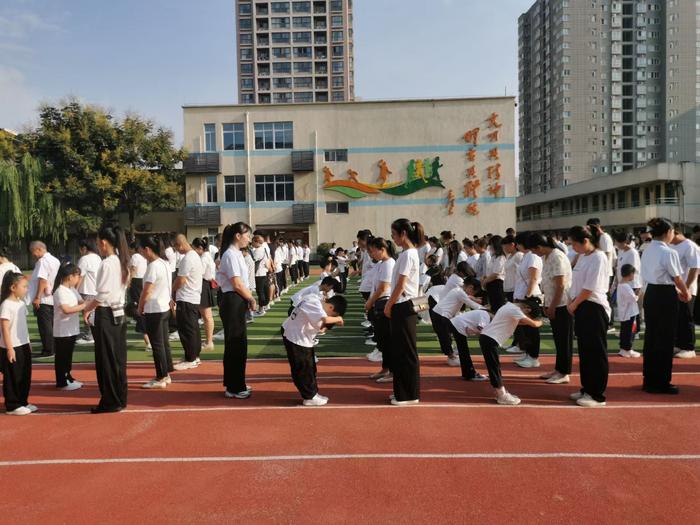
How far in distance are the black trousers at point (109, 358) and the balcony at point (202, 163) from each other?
99.3 feet

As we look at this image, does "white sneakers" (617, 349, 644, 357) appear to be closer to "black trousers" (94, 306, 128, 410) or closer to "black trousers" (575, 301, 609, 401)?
"black trousers" (575, 301, 609, 401)

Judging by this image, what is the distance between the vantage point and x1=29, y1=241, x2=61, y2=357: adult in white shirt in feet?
25.4

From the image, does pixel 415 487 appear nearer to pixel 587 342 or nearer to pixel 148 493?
pixel 148 493

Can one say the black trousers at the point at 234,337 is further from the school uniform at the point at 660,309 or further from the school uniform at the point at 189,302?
the school uniform at the point at 660,309

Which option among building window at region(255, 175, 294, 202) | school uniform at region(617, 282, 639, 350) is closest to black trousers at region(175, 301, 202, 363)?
school uniform at region(617, 282, 639, 350)

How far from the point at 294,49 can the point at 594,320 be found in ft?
224

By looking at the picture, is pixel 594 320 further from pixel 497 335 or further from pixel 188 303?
pixel 188 303

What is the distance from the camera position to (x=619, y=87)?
231 ft

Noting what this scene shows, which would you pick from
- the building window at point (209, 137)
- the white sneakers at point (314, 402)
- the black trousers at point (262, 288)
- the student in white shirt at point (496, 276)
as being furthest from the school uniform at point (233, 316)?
the building window at point (209, 137)

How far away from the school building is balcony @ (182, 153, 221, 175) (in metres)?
0.07

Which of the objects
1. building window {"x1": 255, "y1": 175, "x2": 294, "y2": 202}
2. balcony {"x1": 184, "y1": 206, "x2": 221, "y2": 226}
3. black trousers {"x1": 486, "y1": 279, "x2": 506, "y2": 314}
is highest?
building window {"x1": 255, "y1": 175, "x2": 294, "y2": 202}

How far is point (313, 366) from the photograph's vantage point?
5.65 metres

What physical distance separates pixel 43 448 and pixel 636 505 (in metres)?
4.64

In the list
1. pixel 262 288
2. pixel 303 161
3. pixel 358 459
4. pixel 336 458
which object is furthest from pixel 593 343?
pixel 303 161
